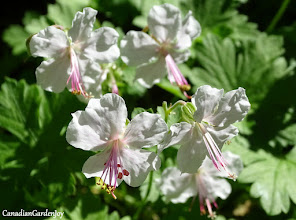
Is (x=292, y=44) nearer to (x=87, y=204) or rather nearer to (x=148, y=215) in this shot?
(x=148, y=215)

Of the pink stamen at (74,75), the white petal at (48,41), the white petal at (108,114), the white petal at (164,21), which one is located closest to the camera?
the white petal at (108,114)

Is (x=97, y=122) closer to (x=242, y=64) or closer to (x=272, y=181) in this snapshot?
(x=272, y=181)

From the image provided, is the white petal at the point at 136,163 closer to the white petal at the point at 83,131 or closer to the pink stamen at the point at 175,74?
the white petal at the point at 83,131

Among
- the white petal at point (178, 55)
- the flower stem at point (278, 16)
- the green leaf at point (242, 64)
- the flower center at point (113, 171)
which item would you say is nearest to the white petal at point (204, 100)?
the flower center at point (113, 171)

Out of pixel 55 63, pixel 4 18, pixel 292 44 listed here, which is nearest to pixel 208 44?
pixel 292 44

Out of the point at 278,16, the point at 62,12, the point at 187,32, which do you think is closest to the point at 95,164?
the point at 187,32

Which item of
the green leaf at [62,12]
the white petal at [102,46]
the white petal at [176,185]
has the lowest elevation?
the white petal at [176,185]
